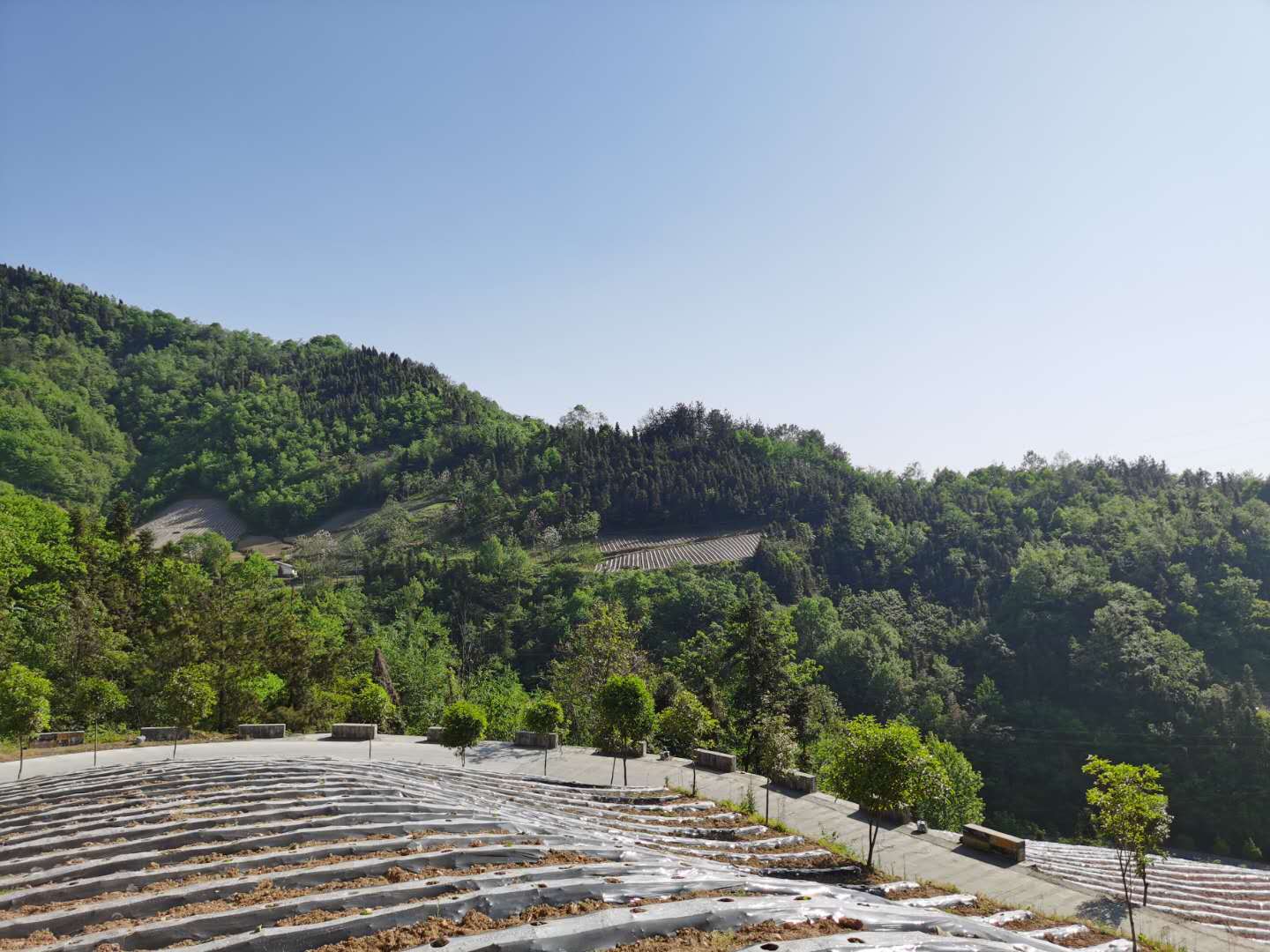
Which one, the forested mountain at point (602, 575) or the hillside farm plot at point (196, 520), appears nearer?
the forested mountain at point (602, 575)

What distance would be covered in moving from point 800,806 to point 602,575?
59.4 metres

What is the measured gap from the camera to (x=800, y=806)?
675 inches

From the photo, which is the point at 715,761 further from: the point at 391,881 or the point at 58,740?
the point at 58,740

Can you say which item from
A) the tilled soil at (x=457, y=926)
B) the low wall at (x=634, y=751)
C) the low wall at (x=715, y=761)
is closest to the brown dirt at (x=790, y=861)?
the tilled soil at (x=457, y=926)

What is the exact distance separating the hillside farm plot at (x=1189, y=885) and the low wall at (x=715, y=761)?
7.99 metres

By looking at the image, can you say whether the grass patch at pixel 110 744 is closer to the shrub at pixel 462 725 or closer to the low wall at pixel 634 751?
the shrub at pixel 462 725

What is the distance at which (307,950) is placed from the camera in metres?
5.77

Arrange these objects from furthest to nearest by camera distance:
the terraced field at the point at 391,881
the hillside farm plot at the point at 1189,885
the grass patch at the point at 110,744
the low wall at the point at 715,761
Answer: the grass patch at the point at 110,744 → the low wall at the point at 715,761 → the hillside farm plot at the point at 1189,885 → the terraced field at the point at 391,881

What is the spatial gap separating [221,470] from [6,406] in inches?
1006

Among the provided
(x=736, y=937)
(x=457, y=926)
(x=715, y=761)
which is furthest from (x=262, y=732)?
(x=736, y=937)

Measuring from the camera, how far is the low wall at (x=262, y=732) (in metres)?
25.5

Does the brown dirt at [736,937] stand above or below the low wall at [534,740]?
above

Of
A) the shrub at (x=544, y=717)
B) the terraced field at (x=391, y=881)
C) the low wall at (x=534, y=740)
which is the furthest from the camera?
the low wall at (x=534, y=740)

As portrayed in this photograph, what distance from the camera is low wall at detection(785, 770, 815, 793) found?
18219 millimetres
